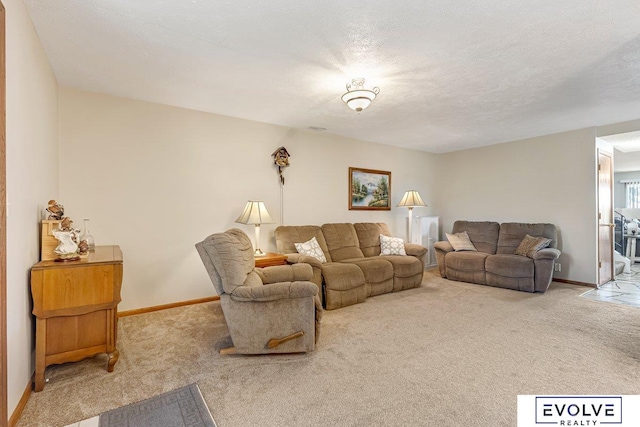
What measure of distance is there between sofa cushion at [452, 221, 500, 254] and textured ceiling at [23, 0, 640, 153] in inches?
81.7

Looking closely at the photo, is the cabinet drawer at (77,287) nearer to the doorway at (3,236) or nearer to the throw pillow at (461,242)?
the doorway at (3,236)

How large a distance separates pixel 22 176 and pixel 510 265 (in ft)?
17.8

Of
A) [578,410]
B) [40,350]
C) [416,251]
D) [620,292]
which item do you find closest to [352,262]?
[416,251]

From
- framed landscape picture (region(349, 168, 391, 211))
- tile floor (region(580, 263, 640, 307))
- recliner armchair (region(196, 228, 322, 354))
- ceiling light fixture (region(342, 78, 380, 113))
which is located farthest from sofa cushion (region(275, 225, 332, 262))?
tile floor (region(580, 263, 640, 307))

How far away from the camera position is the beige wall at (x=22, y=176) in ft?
5.71

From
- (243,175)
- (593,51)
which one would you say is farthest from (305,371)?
(593,51)

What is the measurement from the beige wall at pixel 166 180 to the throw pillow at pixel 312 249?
58 centimetres

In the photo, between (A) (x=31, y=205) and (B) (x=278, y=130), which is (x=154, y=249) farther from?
(B) (x=278, y=130)

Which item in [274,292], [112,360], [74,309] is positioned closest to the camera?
[74,309]

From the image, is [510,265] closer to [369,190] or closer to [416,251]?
[416,251]

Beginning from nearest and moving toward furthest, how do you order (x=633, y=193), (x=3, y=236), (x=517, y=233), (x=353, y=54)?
(x=3, y=236)
(x=353, y=54)
(x=517, y=233)
(x=633, y=193)

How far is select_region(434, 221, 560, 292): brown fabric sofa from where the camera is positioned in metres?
4.43

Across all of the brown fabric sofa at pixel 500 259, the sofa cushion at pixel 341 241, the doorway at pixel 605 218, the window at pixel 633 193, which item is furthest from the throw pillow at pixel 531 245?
the window at pixel 633 193

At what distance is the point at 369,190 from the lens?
5.72 meters
